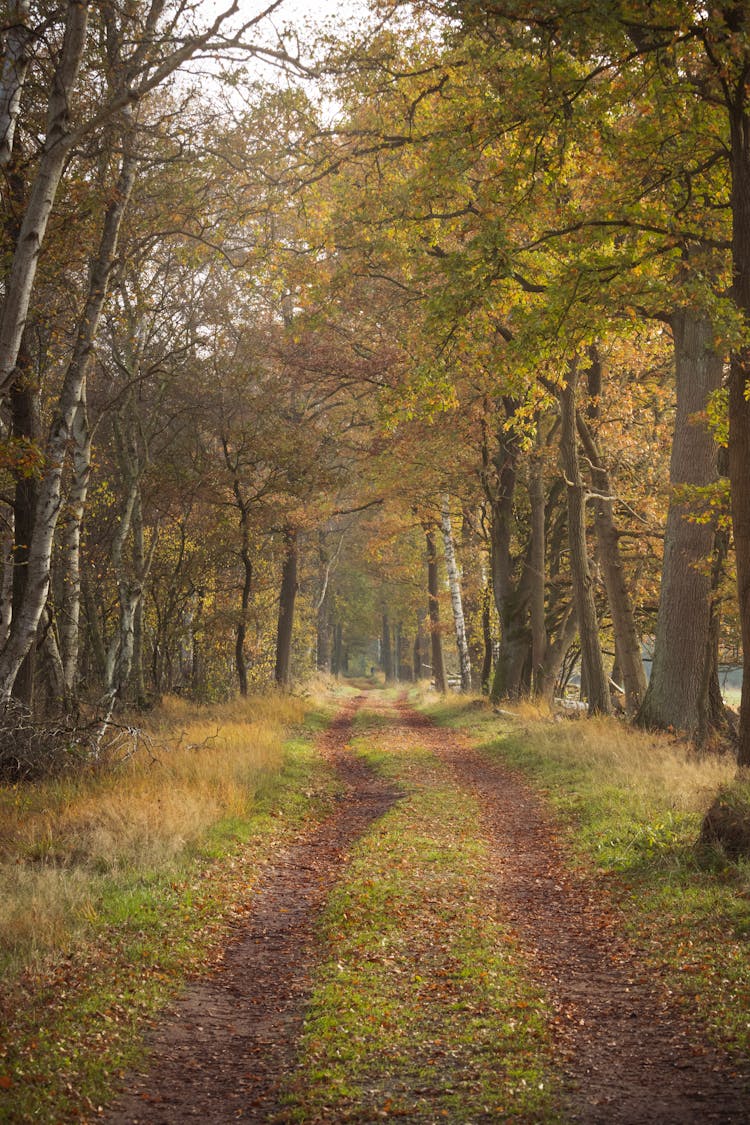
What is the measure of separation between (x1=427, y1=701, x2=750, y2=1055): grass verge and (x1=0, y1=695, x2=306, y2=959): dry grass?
4175 mm

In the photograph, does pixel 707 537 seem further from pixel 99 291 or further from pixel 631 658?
pixel 99 291

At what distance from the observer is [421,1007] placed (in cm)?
555

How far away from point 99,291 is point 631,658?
12.5 meters

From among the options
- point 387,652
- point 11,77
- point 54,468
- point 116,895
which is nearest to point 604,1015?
point 116,895

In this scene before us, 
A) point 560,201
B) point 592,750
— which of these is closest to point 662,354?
point 560,201

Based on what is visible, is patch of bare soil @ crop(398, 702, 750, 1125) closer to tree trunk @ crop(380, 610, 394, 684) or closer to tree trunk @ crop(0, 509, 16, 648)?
tree trunk @ crop(0, 509, 16, 648)

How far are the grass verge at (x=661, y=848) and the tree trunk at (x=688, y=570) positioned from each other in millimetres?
1070

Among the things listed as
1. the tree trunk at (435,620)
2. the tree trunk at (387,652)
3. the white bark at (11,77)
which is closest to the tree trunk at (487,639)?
the tree trunk at (435,620)

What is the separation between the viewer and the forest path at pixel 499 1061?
4.35 meters

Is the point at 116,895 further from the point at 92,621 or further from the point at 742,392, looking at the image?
the point at 92,621

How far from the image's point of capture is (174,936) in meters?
6.76

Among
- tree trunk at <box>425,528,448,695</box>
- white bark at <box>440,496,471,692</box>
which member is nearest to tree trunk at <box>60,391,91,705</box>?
white bark at <box>440,496,471,692</box>

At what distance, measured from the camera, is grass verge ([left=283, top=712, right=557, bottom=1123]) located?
4422 millimetres

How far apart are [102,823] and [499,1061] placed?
541 centimetres
